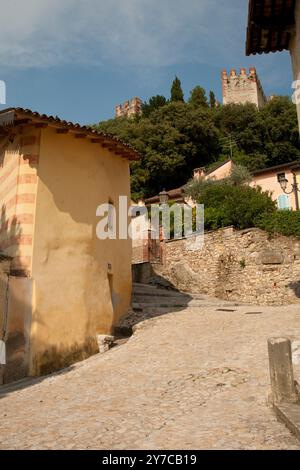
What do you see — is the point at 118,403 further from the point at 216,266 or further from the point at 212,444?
the point at 216,266

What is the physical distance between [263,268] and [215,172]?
17.6m

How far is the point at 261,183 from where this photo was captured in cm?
3159

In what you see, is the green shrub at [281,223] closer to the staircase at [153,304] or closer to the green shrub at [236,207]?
the green shrub at [236,207]

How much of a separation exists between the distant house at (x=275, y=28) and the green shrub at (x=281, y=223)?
365 inches

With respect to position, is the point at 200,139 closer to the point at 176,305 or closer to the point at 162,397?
the point at 176,305

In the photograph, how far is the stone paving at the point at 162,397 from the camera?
4793 mm

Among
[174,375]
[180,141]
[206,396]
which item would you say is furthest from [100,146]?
[180,141]

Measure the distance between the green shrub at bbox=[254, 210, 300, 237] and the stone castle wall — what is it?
0.31m

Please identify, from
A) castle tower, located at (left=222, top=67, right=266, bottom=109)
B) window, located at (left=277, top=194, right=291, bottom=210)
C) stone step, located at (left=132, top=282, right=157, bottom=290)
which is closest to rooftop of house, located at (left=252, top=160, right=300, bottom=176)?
window, located at (left=277, top=194, right=291, bottom=210)

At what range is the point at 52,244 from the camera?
10391mm

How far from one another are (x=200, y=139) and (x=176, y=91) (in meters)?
13.4

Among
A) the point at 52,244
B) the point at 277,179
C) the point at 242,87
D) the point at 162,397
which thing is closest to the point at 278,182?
the point at 277,179

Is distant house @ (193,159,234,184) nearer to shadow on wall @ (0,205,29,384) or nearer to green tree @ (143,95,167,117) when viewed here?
green tree @ (143,95,167,117)

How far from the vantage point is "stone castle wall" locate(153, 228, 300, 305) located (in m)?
17.6
